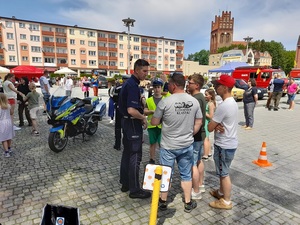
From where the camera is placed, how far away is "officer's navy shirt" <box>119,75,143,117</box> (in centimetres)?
312

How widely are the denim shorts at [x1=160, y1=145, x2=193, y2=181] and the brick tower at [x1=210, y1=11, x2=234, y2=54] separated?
10988 cm

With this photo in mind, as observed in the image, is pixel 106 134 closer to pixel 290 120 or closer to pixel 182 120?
pixel 182 120

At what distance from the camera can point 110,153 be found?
546 cm

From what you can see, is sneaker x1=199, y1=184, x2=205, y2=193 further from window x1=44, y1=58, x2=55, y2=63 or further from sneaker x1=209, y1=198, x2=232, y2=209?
window x1=44, y1=58, x2=55, y2=63

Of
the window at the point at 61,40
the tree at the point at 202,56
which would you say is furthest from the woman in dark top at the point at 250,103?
the tree at the point at 202,56

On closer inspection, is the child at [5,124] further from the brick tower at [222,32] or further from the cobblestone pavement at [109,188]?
the brick tower at [222,32]

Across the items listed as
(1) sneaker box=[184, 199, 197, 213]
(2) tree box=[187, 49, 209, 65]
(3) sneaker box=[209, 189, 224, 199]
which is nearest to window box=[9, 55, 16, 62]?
(3) sneaker box=[209, 189, 224, 199]

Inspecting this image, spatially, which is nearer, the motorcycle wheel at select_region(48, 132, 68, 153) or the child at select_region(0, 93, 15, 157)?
the child at select_region(0, 93, 15, 157)

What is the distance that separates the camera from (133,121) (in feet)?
10.7

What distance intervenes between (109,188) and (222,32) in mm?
114793

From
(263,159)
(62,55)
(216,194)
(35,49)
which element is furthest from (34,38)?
(216,194)

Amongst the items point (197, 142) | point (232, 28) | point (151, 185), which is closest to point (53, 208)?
point (151, 185)

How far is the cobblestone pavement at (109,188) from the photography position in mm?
2992

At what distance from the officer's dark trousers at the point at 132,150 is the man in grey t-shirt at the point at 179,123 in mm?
513
